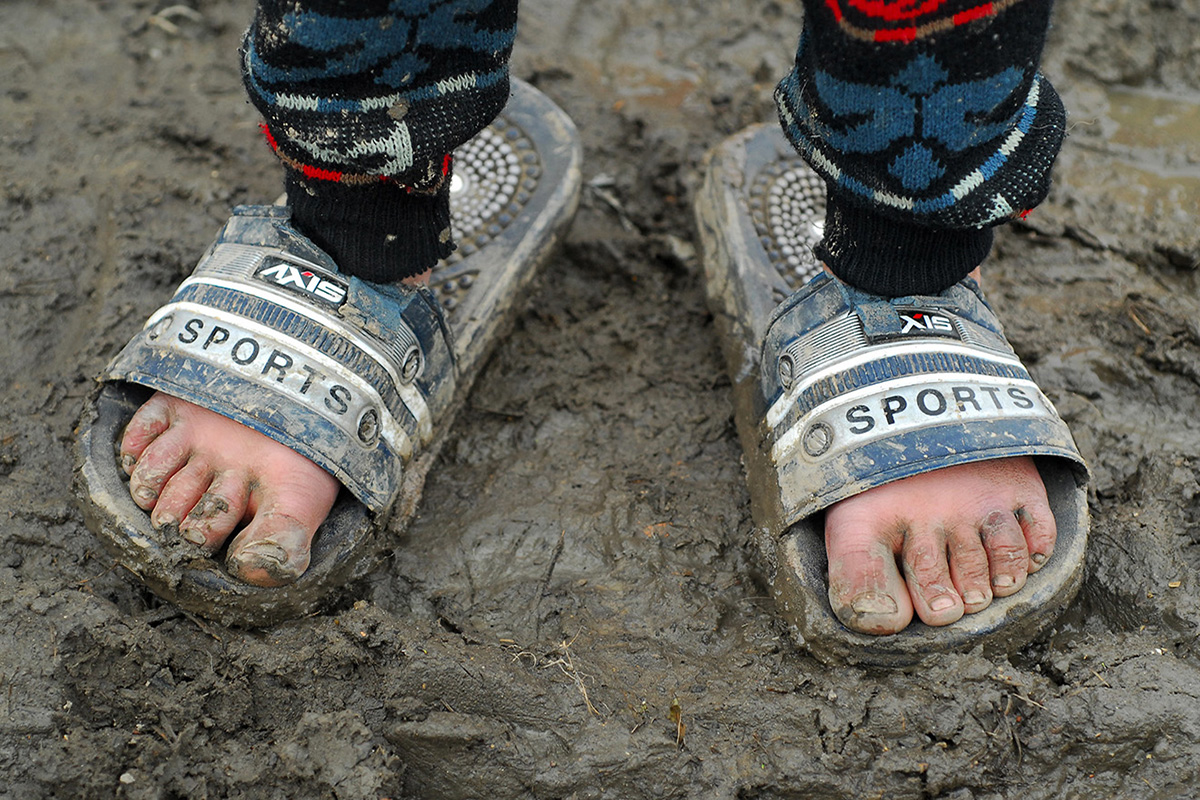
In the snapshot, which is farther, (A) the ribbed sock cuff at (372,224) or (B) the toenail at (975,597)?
(A) the ribbed sock cuff at (372,224)

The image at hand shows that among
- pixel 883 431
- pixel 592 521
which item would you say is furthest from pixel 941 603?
pixel 592 521

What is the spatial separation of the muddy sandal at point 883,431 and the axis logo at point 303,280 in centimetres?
66

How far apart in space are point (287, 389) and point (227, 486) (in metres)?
0.15

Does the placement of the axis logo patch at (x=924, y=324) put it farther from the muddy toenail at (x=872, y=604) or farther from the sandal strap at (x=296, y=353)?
the sandal strap at (x=296, y=353)

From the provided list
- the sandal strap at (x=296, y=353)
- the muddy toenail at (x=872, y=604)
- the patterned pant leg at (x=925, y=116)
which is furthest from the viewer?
the sandal strap at (x=296, y=353)

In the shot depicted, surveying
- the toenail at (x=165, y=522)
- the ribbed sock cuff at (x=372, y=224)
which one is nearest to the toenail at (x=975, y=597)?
the ribbed sock cuff at (x=372, y=224)

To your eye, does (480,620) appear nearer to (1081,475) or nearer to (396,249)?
(396,249)

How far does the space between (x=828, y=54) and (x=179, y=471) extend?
3.26ft

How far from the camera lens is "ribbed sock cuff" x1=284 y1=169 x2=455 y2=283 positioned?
1.27 metres

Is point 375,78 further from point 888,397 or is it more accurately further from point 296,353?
point 888,397

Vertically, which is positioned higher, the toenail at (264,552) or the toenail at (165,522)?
the toenail at (264,552)

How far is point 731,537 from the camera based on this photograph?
4.51 ft

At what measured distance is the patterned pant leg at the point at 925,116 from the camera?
0.98 meters

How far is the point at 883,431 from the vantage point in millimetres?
1191
